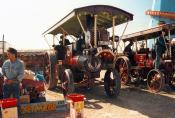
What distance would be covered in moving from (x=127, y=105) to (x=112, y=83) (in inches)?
54.5

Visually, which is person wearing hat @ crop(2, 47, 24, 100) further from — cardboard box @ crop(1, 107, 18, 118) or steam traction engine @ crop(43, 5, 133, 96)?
steam traction engine @ crop(43, 5, 133, 96)

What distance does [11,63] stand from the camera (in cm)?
720

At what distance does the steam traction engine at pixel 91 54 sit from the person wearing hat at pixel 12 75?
10.5ft

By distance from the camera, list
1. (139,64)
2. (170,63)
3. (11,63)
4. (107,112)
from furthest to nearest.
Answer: (139,64), (170,63), (107,112), (11,63)

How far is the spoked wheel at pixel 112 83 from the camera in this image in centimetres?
1026

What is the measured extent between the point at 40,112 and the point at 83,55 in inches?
165

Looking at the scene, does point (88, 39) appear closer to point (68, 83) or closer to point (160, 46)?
point (68, 83)

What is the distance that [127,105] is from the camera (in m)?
9.59

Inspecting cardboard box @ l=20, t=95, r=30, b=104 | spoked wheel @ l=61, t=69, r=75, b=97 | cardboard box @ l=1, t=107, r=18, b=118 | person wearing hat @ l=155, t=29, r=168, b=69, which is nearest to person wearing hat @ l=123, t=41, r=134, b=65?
person wearing hat @ l=155, t=29, r=168, b=69

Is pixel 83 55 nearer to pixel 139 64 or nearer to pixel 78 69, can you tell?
pixel 78 69

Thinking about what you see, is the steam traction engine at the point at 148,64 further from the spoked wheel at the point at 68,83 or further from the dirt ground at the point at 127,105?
the spoked wheel at the point at 68,83

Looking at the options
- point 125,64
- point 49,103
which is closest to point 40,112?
point 49,103

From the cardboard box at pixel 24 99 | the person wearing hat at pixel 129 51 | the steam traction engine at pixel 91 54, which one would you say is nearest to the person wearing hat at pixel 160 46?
the steam traction engine at pixel 91 54

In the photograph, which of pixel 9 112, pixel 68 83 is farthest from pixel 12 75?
pixel 68 83
